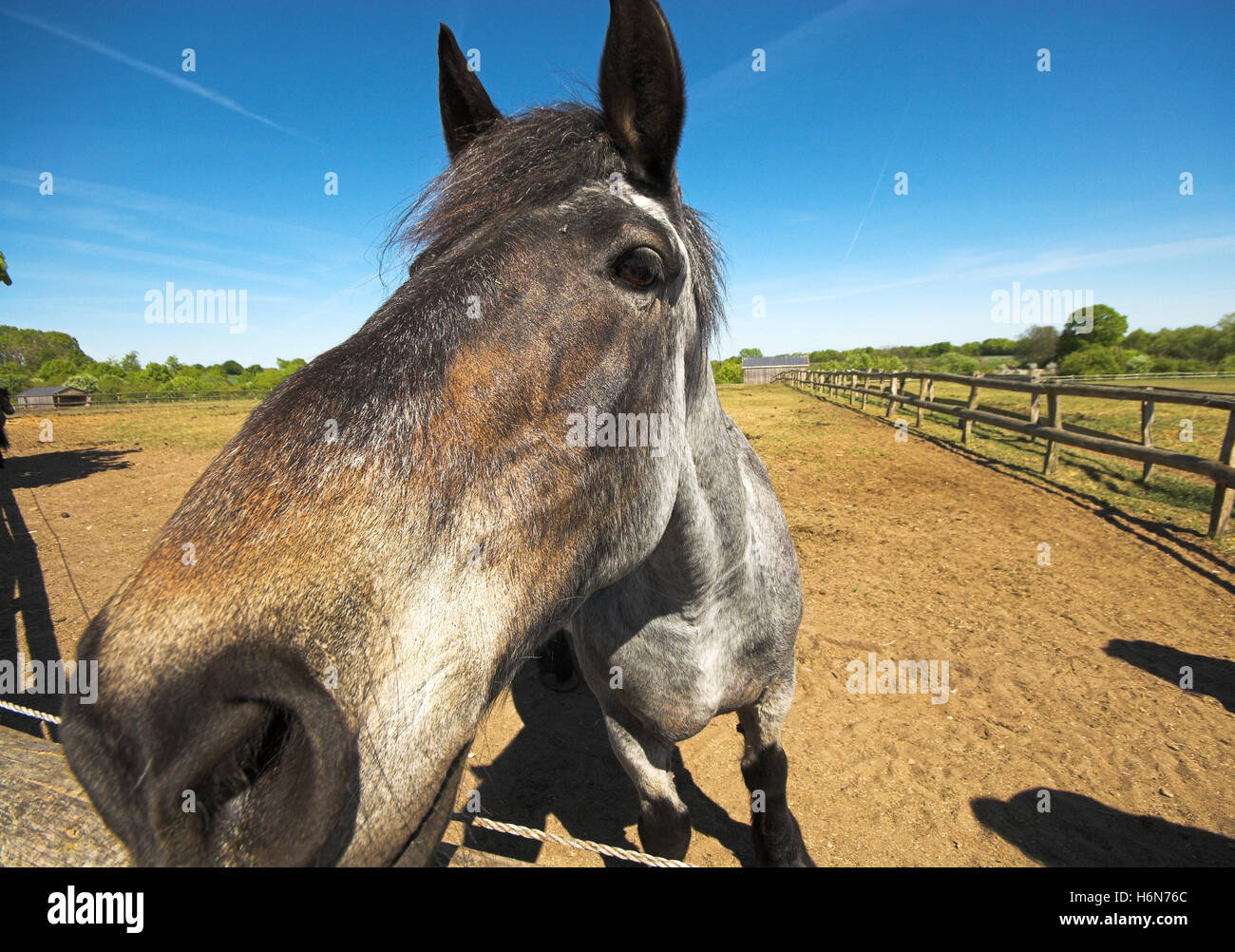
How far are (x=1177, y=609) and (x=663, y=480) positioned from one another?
7435 mm

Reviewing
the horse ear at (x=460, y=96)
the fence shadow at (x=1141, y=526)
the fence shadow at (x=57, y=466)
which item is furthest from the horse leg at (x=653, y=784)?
the fence shadow at (x=57, y=466)

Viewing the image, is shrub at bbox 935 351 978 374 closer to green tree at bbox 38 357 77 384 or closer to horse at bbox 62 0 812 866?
horse at bbox 62 0 812 866

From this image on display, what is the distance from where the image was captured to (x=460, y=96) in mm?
2061

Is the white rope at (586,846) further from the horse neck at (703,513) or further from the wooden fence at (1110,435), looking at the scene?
the wooden fence at (1110,435)

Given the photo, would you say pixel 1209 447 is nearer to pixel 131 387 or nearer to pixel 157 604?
pixel 157 604

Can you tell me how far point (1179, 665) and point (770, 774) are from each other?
15.5ft

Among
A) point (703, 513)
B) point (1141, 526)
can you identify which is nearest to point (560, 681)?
point (703, 513)

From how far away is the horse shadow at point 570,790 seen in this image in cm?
365

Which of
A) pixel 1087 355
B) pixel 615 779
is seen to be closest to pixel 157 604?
pixel 615 779

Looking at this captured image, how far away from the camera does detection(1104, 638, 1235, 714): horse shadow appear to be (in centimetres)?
450

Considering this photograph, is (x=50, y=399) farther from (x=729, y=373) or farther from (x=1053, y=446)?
(x=1053, y=446)

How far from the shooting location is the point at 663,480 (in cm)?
166

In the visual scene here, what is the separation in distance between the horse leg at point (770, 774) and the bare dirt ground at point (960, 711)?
50cm

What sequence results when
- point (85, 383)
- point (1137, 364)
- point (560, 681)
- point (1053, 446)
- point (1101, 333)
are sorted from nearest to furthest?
point (560, 681)
point (1053, 446)
point (1137, 364)
point (1101, 333)
point (85, 383)
